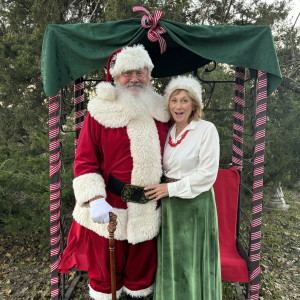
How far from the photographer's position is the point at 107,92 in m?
2.02

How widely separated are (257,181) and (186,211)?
91 centimetres

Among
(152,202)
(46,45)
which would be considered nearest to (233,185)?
(152,202)

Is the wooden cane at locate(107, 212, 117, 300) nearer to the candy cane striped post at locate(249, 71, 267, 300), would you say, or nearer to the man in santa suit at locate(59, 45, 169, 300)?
the man in santa suit at locate(59, 45, 169, 300)

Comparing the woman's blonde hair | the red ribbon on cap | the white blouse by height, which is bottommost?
the white blouse

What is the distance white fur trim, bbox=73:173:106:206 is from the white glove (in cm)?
6

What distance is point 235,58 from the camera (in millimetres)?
2158

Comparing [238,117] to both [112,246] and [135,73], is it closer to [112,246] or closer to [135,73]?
[135,73]

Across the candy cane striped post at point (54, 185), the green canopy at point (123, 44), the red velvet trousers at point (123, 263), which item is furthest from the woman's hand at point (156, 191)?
the green canopy at point (123, 44)

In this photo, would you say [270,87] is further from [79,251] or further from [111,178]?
[79,251]

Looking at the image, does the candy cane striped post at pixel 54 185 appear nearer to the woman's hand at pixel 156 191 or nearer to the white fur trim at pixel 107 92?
the white fur trim at pixel 107 92

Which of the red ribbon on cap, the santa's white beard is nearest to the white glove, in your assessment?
the santa's white beard

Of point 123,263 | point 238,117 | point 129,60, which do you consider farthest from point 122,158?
point 238,117

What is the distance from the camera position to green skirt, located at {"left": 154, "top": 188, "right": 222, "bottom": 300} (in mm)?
1999

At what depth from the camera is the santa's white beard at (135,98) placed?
2.01m
